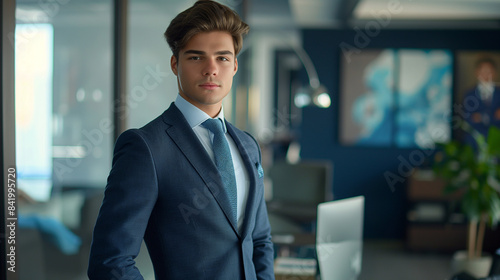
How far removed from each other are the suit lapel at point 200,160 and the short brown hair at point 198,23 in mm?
190

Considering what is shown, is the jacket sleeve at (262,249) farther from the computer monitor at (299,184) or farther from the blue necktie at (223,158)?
the computer monitor at (299,184)

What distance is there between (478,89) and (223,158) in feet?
18.6

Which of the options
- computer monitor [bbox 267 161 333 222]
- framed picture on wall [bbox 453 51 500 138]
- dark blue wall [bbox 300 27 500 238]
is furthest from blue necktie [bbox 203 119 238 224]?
framed picture on wall [bbox 453 51 500 138]

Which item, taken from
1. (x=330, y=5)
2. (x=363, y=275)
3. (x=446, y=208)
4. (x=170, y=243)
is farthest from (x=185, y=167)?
(x=446, y=208)

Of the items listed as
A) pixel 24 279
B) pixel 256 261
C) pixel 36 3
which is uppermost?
pixel 36 3

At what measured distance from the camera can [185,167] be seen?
3.64 ft

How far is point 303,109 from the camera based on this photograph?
6289 millimetres

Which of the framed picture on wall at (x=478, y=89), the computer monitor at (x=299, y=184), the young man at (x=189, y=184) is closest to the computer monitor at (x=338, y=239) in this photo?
the young man at (x=189, y=184)

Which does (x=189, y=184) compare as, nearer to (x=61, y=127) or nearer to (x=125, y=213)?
(x=125, y=213)

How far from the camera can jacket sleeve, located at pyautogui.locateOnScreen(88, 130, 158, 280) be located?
3.31 ft

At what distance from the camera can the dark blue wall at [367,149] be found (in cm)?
616

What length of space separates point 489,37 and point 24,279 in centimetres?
618

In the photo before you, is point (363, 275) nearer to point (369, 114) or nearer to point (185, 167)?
point (369, 114)

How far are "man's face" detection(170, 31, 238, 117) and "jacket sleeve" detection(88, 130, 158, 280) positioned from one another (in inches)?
7.5
